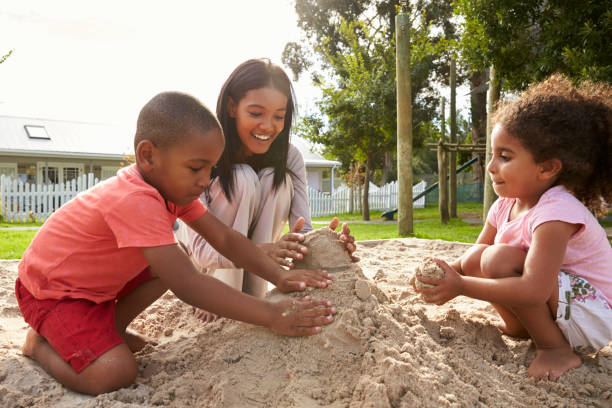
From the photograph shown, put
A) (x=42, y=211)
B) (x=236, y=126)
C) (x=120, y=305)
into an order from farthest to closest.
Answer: (x=42, y=211), (x=236, y=126), (x=120, y=305)

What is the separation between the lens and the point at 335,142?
13.6 m

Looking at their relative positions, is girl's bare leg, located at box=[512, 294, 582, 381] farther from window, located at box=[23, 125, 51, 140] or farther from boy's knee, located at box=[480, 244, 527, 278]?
window, located at box=[23, 125, 51, 140]

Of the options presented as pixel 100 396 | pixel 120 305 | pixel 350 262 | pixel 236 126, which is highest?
pixel 236 126

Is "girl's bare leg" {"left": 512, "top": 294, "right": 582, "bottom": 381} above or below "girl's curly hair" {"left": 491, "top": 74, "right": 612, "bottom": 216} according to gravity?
below

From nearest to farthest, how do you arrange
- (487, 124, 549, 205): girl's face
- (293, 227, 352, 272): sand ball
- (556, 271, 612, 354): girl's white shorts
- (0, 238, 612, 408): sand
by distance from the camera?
(0, 238, 612, 408): sand < (556, 271, 612, 354): girl's white shorts < (487, 124, 549, 205): girl's face < (293, 227, 352, 272): sand ball

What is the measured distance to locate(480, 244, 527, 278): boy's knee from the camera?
6.32ft

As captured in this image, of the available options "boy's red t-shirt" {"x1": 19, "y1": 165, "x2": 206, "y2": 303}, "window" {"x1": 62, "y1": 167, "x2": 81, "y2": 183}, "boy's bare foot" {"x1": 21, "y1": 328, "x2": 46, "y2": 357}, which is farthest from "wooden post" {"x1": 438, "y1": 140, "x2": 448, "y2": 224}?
"window" {"x1": 62, "y1": 167, "x2": 81, "y2": 183}

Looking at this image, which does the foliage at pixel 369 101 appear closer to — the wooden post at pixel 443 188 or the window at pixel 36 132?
the wooden post at pixel 443 188

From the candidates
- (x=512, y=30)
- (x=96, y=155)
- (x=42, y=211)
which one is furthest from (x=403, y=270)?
(x=96, y=155)

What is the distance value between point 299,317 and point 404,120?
5557 millimetres

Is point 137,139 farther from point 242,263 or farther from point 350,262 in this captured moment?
point 350,262

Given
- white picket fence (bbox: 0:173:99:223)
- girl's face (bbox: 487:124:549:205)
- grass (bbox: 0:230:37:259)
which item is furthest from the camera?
white picket fence (bbox: 0:173:99:223)

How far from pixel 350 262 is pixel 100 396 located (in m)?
1.20

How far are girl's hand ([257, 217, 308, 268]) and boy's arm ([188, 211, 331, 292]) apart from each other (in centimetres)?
7
